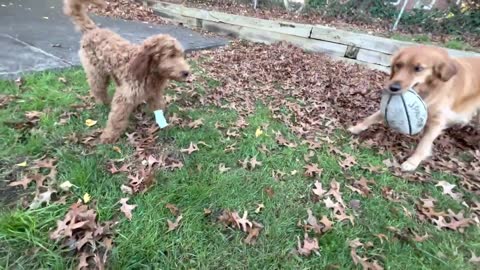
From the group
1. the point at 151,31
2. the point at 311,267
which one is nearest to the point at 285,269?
the point at 311,267

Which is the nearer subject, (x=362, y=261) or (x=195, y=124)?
(x=362, y=261)

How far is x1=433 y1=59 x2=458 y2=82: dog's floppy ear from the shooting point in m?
3.42

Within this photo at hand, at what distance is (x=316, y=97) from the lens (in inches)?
203

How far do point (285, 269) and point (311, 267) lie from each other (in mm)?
190

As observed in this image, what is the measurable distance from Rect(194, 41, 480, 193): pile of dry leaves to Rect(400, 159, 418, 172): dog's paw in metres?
0.08

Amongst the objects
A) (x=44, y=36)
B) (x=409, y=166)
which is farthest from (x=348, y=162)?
(x=44, y=36)

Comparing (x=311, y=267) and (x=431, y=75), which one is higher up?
(x=431, y=75)

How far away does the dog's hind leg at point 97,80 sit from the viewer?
11.9ft

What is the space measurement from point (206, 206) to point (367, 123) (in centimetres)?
239

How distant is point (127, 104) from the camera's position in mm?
3307

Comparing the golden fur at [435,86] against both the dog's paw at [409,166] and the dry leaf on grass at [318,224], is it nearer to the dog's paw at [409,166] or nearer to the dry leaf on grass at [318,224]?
the dog's paw at [409,166]

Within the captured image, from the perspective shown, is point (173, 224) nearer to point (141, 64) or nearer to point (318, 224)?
point (318, 224)

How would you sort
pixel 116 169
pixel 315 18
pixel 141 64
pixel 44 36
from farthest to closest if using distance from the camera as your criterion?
pixel 315 18, pixel 44 36, pixel 141 64, pixel 116 169

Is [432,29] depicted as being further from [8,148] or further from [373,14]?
[8,148]
